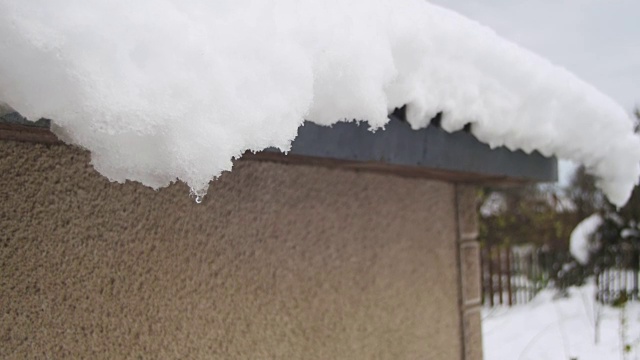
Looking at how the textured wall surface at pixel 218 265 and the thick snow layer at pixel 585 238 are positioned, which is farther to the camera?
the thick snow layer at pixel 585 238

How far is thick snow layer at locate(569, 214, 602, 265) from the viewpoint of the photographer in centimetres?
1035

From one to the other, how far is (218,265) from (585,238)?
9553 mm

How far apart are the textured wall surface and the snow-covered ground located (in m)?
3.82

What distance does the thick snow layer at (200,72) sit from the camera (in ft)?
3.37

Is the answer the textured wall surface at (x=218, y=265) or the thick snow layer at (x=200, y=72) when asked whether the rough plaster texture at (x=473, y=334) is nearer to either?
the textured wall surface at (x=218, y=265)

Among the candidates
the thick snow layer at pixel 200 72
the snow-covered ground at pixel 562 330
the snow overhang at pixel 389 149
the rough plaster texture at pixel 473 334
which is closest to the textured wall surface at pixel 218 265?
the snow overhang at pixel 389 149

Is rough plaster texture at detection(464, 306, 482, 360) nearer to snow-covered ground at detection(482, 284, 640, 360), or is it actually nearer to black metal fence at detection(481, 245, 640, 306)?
snow-covered ground at detection(482, 284, 640, 360)

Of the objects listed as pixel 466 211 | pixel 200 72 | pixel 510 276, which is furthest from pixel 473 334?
pixel 510 276

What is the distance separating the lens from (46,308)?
177 centimetres

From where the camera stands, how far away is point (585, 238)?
10.5 meters

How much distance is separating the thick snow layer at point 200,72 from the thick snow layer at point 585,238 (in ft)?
30.7

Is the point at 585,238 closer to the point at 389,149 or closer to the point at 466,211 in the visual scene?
the point at 466,211

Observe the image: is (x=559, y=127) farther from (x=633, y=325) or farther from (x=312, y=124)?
(x=633, y=325)

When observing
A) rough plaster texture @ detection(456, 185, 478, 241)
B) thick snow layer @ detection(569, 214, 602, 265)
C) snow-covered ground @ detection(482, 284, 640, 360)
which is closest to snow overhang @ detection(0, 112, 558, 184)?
rough plaster texture @ detection(456, 185, 478, 241)
